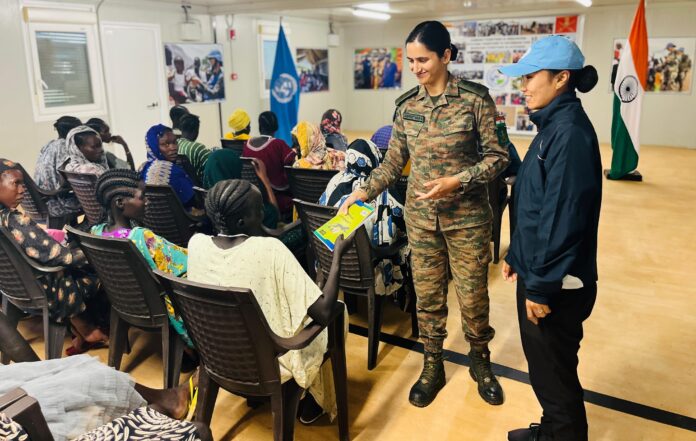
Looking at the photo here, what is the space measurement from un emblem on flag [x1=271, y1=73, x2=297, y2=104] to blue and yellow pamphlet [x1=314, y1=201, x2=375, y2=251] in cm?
667

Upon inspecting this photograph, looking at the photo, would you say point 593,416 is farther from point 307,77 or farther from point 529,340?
point 307,77

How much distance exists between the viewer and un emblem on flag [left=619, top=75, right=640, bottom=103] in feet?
20.4

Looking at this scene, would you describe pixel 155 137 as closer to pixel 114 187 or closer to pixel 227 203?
pixel 114 187

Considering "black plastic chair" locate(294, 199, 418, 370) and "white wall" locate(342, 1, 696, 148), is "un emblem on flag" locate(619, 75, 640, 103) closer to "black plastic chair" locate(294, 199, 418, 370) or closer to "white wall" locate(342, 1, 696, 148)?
"white wall" locate(342, 1, 696, 148)

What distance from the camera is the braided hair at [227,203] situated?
170 cm

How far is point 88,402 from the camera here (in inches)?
56.7

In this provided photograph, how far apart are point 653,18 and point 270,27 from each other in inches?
A: 278

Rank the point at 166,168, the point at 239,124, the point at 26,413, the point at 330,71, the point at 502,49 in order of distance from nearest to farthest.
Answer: the point at 26,413 < the point at 166,168 < the point at 239,124 < the point at 502,49 < the point at 330,71

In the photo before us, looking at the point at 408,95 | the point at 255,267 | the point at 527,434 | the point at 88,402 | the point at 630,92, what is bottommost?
the point at 527,434

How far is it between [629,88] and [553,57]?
5634 millimetres

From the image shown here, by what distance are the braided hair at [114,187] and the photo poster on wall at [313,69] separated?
29.4 feet

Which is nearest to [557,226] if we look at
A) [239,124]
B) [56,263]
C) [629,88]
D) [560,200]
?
[560,200]

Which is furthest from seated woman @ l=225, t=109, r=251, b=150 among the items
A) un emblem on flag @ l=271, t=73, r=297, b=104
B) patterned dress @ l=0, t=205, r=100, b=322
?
un emblem on flag @ l=271, t=73, r=297, b=104

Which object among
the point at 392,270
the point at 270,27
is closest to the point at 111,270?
the point at 392,270
